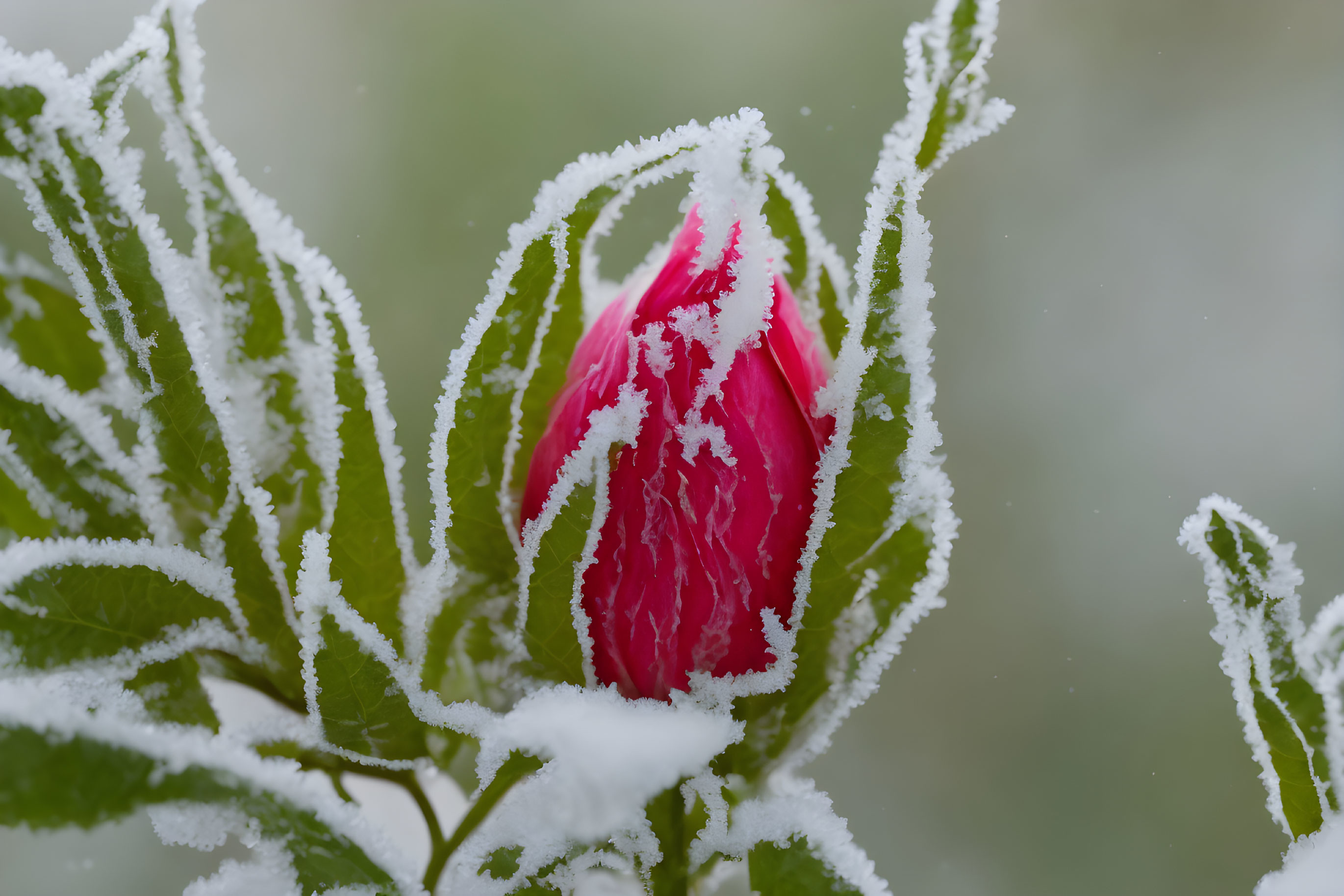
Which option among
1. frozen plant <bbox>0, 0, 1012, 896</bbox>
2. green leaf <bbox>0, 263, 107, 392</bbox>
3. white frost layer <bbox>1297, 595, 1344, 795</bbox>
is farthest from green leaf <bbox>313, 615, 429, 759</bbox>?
white frost layer <bbox>1297, 595, 1344, 795</bbox>

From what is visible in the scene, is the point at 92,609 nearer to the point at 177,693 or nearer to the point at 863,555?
the point at 177,693

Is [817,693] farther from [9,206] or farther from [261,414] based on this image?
[9,206]

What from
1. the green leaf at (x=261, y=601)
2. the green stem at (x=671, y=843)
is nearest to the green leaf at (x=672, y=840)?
the green stem at (x=671, y=843)

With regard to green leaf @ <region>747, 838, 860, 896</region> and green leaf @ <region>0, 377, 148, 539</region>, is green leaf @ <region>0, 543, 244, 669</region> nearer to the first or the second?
green leaf @ <region>0, 377, 148, 539</region>

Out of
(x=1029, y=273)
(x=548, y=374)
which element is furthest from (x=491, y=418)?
(x=1029, y=273)

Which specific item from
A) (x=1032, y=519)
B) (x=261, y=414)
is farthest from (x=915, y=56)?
(x=1032, y=519)

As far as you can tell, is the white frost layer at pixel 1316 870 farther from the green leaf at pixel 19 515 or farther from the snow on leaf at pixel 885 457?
the green leaf at pixel 19 515
